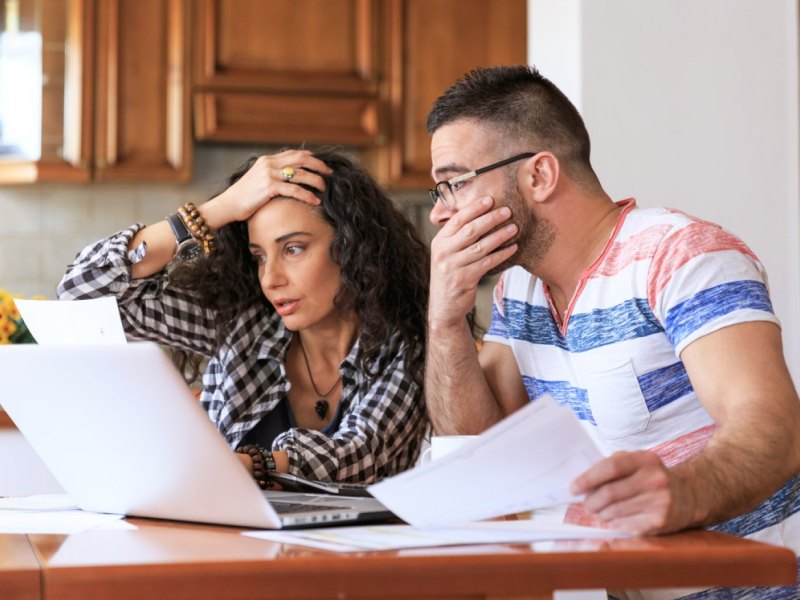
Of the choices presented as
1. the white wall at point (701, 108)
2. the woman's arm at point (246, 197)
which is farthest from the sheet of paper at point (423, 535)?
the white wall at point (701, 108)

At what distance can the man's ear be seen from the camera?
4.87 feet

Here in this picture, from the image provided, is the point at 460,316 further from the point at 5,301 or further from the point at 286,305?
the point at 5,301

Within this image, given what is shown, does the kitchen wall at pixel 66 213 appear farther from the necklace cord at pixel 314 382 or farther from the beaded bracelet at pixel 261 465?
the beaded bracelet at pixel 261 465

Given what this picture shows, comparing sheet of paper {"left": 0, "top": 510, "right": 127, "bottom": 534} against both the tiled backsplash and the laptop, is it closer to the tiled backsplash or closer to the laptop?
the laptop

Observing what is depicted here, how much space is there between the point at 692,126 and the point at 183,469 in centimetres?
154

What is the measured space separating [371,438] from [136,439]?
65 cm

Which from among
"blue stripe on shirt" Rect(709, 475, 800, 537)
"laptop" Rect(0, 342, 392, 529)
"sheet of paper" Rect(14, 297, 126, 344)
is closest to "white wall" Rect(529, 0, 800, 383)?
"blue stripe on shirt" Rect(709, 475, 800, 537)

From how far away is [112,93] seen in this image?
350 centimetres

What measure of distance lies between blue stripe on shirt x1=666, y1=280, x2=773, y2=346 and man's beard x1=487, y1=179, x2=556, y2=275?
298 millimetres

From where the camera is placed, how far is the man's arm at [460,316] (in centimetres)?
147

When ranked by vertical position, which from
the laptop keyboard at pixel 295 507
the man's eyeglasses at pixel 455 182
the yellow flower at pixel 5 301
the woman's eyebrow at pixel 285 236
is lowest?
the laptop keyboard at pixel 295 507

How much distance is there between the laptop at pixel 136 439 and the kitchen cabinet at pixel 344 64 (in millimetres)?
2615

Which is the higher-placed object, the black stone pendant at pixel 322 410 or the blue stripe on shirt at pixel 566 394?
the blue stripe on shirt at pixel 566 394

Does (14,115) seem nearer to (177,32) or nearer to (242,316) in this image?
(177,32)
